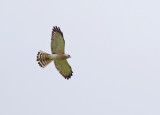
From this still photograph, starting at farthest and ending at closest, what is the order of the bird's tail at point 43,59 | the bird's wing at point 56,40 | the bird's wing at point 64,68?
the bird's wing at point 64,68, the bird's wing at point 56,40, the bird's tail at point 43,59

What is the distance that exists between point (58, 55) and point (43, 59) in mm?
1473

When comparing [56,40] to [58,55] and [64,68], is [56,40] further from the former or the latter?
[64,68]

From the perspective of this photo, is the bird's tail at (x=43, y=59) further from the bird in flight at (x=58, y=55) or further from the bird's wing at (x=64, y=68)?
the bird's wing at (x=64, y=68)

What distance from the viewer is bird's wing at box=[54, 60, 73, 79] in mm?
26552

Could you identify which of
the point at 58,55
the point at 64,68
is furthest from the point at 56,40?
the point at 64,68

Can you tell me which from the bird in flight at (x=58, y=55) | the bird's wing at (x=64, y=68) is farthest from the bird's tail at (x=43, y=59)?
the bird's wing at (x=64, y=68)

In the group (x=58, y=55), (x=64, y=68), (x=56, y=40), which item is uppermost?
(x=56, y=40)

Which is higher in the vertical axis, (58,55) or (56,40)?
(56,40)

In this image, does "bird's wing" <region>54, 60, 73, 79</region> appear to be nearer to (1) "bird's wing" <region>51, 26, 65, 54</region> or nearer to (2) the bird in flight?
(2) the bird in flight

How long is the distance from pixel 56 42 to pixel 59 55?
0.76m

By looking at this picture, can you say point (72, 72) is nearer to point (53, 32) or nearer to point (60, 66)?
point (60, 66)

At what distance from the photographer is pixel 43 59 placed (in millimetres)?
24906

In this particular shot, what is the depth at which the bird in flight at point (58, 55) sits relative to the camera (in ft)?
84.1

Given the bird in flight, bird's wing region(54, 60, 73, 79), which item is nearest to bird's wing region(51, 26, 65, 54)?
the bird in flight
